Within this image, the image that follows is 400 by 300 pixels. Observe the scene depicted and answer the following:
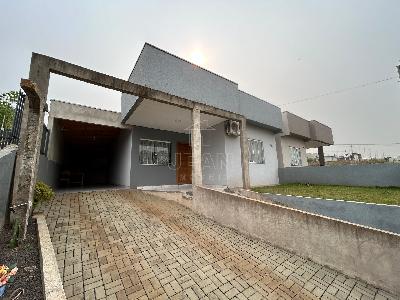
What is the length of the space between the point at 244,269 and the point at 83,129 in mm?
12128

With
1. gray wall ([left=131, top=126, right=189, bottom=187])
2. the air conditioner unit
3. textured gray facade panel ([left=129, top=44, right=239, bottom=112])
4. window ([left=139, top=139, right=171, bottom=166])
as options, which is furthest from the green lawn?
window ([left=139, top=139, right=171, bottom=166])

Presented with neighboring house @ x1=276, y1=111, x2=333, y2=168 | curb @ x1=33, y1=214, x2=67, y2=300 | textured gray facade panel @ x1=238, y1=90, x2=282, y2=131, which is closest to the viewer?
curb @ x1=33, y1=214, x2=67, y2=300

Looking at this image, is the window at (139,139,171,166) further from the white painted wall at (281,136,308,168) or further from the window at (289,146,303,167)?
the window at (289,146,303,167)

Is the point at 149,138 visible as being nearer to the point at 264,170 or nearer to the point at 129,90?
the point at 129,90

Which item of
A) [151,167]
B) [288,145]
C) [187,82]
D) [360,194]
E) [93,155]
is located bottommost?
[360,194]

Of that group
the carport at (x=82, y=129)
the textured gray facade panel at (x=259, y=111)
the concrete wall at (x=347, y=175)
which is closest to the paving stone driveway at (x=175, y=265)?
the carport at (x=82, y=129)

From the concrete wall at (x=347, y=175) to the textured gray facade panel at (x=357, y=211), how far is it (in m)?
Result: 6.34

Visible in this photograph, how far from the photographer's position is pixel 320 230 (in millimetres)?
3818

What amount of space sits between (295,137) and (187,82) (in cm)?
1167

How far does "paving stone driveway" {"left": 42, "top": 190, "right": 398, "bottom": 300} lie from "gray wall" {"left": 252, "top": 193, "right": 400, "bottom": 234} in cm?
332

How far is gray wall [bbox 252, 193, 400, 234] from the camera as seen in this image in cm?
536

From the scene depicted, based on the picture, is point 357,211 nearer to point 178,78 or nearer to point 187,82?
point 187,82

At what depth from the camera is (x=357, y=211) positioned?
19.8 feet

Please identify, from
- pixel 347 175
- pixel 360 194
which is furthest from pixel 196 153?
pixel 347 175
